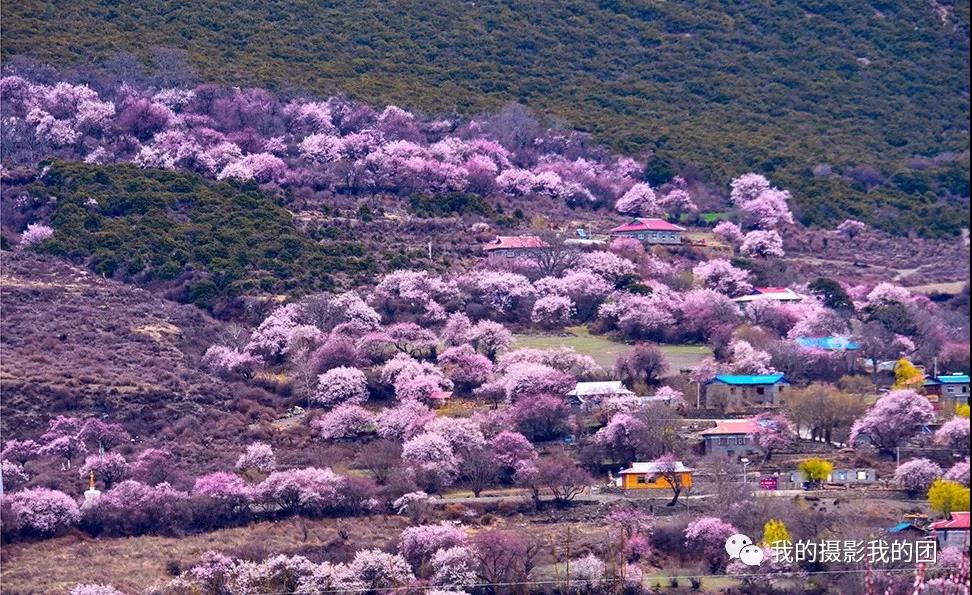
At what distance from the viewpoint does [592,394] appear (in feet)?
176

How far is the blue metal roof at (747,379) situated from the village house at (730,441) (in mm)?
4095

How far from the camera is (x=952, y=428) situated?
51.0m

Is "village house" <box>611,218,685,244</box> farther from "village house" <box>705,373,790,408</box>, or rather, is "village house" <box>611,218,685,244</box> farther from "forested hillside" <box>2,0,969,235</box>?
"village house" <box>705,373,790,408</box>

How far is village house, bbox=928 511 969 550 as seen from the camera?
42438 millimetres

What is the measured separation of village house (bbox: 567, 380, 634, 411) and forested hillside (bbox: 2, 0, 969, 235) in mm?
25513

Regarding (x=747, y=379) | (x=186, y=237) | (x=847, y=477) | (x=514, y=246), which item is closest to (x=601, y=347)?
(x=747, y=379)

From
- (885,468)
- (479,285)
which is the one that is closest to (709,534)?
(885,468)

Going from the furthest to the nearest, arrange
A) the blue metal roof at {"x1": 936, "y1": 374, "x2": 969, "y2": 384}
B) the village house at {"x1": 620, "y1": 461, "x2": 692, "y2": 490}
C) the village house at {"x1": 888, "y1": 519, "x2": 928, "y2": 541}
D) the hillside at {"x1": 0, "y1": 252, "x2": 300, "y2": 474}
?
1. the blue metal roof at {"x1": 936, "y1": 374, "x2": 969, "y2": 384}
2. the hillside at {"x1": 0, "y1": 252, "x2": 300, "y2": 474}
3. the village house at {"x1": 620, "y1": 461, "x2": 692, "y2": 490}
4. the village house at {"x1": 888, "y1": 519, "x2": 928, "y2": 541}

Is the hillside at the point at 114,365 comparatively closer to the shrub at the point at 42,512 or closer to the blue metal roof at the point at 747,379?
the shrub at the point at 42,512

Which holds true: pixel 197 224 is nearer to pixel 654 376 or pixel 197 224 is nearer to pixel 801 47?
pixel 654 376

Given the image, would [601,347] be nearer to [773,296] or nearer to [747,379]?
[747,379]

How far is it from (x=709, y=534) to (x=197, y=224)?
27049mm


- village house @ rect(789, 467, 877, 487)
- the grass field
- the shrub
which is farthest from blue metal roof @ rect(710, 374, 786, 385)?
the shrub

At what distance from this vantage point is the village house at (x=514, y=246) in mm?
67312
